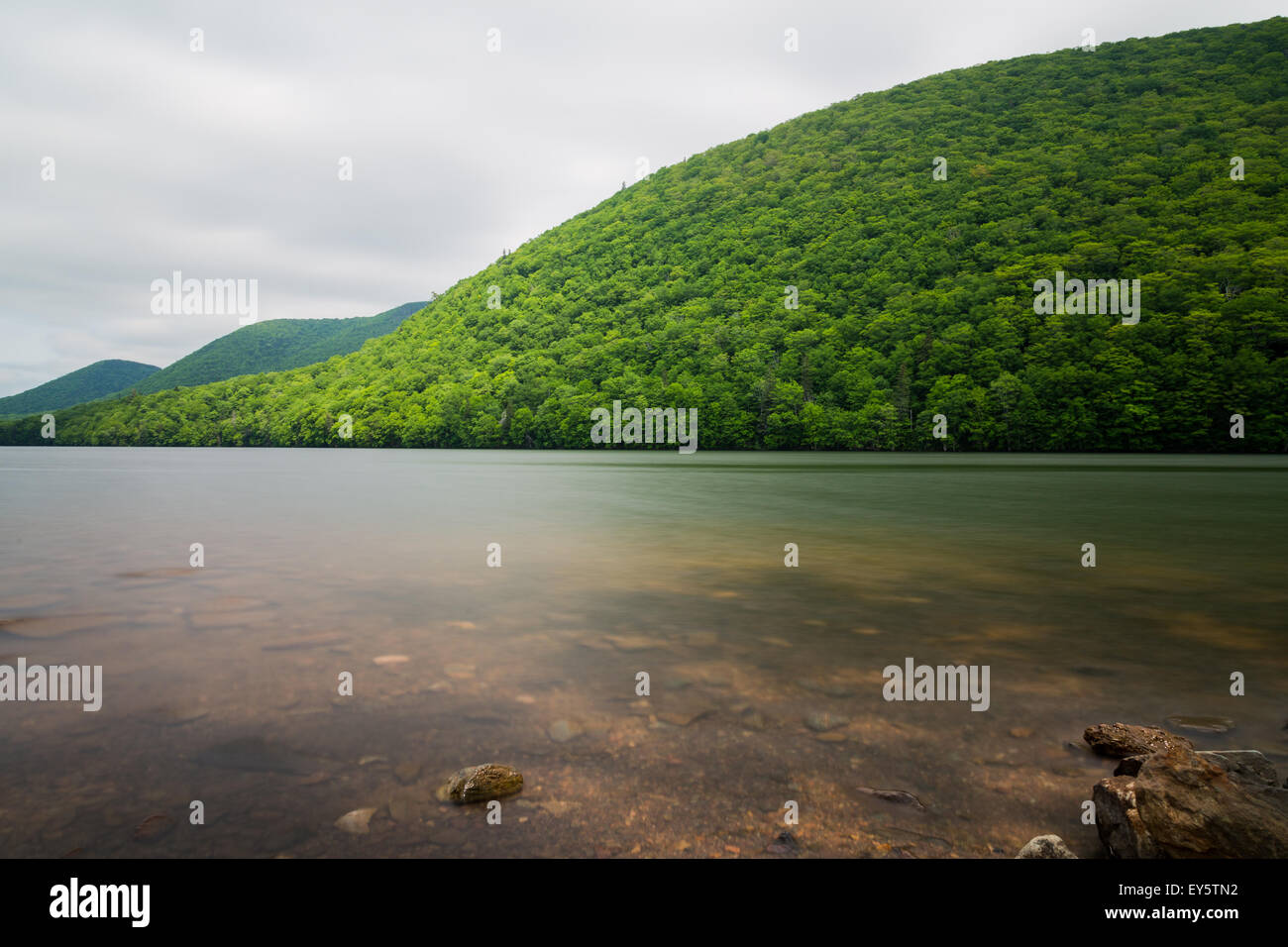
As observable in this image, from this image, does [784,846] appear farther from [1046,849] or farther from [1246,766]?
[1246,766]

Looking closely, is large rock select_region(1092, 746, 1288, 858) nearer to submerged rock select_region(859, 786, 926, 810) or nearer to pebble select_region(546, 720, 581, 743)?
submerged rock select_region(859, 786, 926, 810)

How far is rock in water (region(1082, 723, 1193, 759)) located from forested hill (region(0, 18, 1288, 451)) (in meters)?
114

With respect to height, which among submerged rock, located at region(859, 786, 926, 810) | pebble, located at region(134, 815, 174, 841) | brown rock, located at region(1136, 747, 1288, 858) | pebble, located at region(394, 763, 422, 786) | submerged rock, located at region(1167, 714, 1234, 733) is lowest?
submerged rock, located at region(1167, 714, 1234, 733)

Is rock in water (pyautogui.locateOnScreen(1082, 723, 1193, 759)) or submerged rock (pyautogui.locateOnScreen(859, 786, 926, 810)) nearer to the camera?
submerged rock (pyautogui.locateOnScreen(859, 786, 926, 810))

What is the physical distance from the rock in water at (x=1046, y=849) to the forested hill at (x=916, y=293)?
11632cm

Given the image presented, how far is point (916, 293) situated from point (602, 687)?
451ft

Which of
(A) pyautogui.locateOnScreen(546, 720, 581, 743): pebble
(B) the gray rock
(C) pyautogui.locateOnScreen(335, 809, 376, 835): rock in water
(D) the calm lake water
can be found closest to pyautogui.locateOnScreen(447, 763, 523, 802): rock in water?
(D) the calm lake water

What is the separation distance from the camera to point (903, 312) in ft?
409

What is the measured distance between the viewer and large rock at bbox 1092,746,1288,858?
3.56 metres

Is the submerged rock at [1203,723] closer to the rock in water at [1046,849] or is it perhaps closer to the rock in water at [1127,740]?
the rock in water at [1127,740]

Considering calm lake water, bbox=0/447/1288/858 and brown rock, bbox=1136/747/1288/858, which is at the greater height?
brown rock, bbox=1136/747/1288/858

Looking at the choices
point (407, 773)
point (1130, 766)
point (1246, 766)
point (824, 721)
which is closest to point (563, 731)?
point (407, 773)

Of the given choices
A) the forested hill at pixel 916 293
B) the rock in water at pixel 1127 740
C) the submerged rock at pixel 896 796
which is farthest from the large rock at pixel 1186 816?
the forested hill at pixel 916 293
